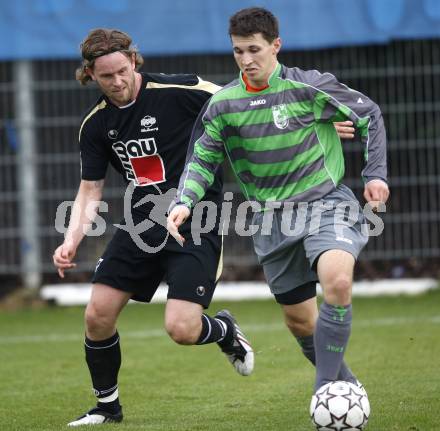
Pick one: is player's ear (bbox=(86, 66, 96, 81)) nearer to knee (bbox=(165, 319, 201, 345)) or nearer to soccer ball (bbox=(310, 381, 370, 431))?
knee (bbox=(165, 319, 201, 345))

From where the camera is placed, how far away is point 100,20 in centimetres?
1024

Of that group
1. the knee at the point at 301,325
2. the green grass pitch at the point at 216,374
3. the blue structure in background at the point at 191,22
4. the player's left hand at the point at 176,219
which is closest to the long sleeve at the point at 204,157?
the player's left hand at the point at 176,219

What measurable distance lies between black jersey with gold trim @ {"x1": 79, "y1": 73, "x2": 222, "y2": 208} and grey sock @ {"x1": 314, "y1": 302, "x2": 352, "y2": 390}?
1.30m

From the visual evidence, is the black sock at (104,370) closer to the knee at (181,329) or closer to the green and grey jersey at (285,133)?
the knee at (181,329)

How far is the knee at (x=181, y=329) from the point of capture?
17.9ft

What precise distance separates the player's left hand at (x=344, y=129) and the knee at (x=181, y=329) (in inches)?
47.0

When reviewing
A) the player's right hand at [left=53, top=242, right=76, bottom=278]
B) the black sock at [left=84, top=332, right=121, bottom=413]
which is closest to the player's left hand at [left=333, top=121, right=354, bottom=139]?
the player's right hand at [left=53, top=242, right=76, bottom=278]

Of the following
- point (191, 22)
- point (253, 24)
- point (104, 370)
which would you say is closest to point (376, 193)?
point (253, 24)

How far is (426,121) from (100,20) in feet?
10.7

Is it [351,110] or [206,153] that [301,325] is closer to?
[206,153]

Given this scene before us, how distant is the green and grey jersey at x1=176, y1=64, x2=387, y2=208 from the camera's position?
16.9 ft

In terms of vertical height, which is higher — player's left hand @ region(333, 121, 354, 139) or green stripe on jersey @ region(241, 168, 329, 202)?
player's left hand @ region(333, 121, 354, 139)

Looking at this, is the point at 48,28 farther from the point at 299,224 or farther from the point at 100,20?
the point at 299,224

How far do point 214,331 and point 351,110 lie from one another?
141cm
